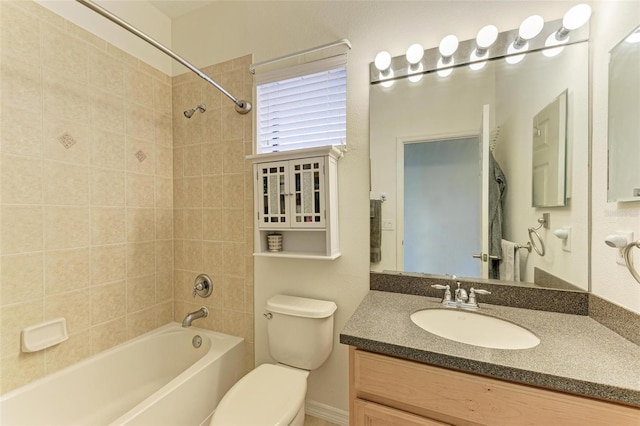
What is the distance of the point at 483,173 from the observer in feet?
4.06

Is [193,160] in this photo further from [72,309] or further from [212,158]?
[72,309]

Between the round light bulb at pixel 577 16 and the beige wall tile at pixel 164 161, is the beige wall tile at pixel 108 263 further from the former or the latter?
the round light bulb at pixel 577 16

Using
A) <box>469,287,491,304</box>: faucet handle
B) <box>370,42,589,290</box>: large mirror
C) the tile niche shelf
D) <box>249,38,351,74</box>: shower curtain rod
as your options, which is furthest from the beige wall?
<box>469,287,491,304</box>: faucet handle

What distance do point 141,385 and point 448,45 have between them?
2.64m

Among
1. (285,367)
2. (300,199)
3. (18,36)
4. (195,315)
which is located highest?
(18,36)

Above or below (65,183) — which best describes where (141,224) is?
below

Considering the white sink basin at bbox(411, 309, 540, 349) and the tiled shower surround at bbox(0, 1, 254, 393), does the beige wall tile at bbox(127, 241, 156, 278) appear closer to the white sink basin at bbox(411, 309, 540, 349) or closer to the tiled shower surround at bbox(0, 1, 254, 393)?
the tiled shower surround at bbox(0, 1, 254, 393)

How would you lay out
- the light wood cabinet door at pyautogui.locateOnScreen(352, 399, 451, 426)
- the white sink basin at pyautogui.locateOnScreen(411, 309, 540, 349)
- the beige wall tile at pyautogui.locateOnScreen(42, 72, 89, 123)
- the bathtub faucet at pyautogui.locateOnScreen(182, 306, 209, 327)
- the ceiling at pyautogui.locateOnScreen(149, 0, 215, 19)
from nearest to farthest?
the light wood cabinet door at pyautogui.locateOnScreen(352, 399, 451, 426), the white sink basin at pyautogui.locateOnScreen(411, 309, 540, 349), the beige wall tile at pyautogui.locateOnScreen(42, 72, 89, 123), the bathtub faucet at pyautogui.locateOnScreen(182, 306, 209, 327), the ceiling at pyautogui.locateOnScreen(149, 0, 215, 19)

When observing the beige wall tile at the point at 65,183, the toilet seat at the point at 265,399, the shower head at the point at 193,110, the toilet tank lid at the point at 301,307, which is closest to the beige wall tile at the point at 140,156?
the beige wall tile at the point at 65,183

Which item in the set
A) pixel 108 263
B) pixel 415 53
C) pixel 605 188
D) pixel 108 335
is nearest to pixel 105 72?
pixel 108 263

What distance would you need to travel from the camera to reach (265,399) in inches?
45.3

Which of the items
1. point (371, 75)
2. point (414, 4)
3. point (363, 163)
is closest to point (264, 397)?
point (363, 163)

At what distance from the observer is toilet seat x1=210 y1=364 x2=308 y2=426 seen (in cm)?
103

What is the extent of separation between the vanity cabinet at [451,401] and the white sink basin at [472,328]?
0.76 feet
